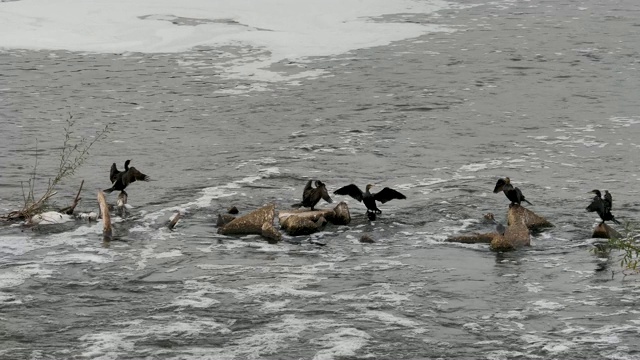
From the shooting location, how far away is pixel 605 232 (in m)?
9.71

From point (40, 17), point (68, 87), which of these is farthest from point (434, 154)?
point (40, 17)

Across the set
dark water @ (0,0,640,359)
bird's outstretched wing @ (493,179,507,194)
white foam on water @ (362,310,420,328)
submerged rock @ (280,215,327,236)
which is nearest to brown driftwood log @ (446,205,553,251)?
dark water @ (0,0,640,359)

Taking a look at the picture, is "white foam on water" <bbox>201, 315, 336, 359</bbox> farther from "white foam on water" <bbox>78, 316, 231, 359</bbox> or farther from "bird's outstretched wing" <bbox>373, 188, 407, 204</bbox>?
"bird's outstretched wing" <bbox>373, 188, 407, 204</bbox>

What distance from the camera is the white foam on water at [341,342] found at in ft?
24.0

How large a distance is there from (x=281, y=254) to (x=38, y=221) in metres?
2.45

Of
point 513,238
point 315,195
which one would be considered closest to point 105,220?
point 315,195

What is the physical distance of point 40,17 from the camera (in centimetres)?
2092

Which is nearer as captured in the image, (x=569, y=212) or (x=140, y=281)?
(x=140, y=281)

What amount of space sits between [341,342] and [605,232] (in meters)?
3.28

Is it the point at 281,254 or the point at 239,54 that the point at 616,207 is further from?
the point at 239,54

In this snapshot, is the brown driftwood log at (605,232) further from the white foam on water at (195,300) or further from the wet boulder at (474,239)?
the white foam on water at (195,300)

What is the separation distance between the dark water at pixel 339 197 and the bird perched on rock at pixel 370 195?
196 mm

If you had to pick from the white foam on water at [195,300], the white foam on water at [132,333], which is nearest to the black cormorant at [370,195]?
the white foam on water at [195,300]

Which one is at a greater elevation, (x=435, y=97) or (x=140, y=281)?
(x=435, y=97)
